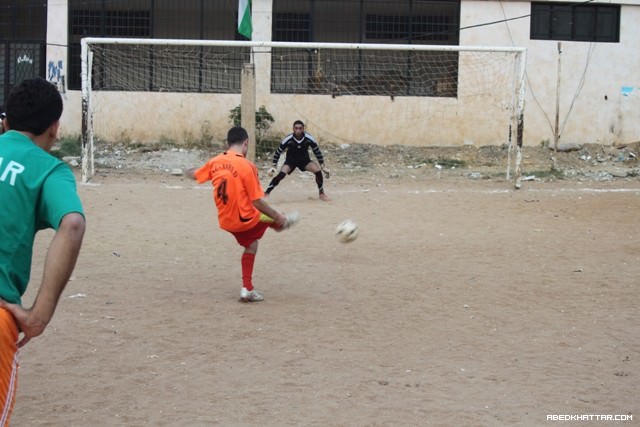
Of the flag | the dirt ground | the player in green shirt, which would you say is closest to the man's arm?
the player in green shirt

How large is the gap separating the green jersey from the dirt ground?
196cm

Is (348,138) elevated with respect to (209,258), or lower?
elevated

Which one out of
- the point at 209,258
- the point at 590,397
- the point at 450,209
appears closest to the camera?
the point at 590,397

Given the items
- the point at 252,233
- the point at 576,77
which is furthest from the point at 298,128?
the point at 576,77

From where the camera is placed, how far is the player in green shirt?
2875 millimetres

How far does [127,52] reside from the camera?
22.6 meters

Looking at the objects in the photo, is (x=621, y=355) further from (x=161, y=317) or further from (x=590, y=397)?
(x=161, y=317)

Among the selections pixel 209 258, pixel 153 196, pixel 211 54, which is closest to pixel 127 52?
pixel 211 54

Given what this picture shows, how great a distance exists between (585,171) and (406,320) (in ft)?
47.9

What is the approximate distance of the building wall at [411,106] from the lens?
73.5ft

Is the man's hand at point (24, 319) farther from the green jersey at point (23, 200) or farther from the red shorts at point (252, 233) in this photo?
the red shorts at point (252, 233)

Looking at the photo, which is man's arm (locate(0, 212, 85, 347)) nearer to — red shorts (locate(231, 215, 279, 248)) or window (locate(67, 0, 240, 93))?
red shorts (locate(231, 215, 279, 248))

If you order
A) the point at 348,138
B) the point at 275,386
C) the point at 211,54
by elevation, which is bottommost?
the point at 275,386

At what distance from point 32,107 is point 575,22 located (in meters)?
21.9
